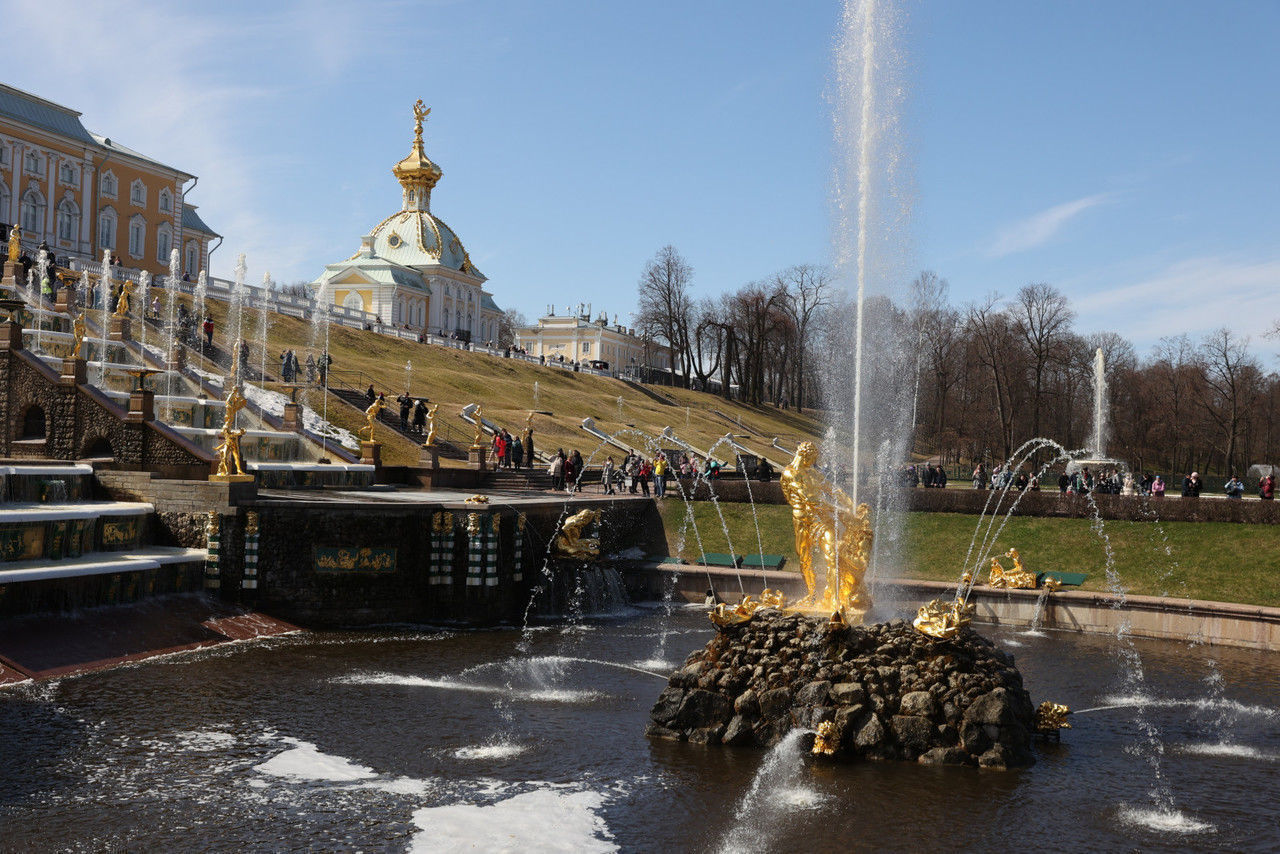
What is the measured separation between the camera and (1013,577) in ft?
80.8

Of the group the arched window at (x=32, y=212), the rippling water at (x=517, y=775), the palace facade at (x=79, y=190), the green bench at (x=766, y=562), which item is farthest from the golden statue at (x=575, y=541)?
the arched window at (x=32, y=212)

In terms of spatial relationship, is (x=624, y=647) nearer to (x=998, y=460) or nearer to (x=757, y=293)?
(x=998, y=460)

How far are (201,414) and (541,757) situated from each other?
21.3 m

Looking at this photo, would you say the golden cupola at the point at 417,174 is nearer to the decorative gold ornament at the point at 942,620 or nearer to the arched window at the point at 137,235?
the arched window at the point at 137,235

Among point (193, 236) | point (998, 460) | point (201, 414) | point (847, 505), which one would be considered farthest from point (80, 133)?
point (847, 505)

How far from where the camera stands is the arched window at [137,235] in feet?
215

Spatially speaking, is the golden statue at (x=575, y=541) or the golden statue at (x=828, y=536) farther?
the golden statue at (x=575, y=541)

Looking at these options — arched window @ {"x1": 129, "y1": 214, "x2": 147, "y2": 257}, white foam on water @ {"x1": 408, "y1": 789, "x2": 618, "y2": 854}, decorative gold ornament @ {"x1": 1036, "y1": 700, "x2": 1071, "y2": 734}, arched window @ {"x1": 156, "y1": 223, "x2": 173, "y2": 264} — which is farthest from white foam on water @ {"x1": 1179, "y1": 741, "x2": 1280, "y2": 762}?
arched window @ {"x1": 156, "y1": 223, "x2": 173, "y2": 264}

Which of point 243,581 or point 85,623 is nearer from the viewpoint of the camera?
point 85,623

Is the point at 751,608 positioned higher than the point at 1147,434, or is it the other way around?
the point at 1147,434

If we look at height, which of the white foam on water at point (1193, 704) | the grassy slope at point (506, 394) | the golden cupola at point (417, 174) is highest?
the golden cupola at point (417, 174)

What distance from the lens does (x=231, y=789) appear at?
11.6 metres

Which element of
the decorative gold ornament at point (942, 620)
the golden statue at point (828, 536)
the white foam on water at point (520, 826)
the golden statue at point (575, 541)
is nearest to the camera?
the white foam on water at point (520, 826)

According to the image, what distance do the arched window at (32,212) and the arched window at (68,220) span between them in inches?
50.6
